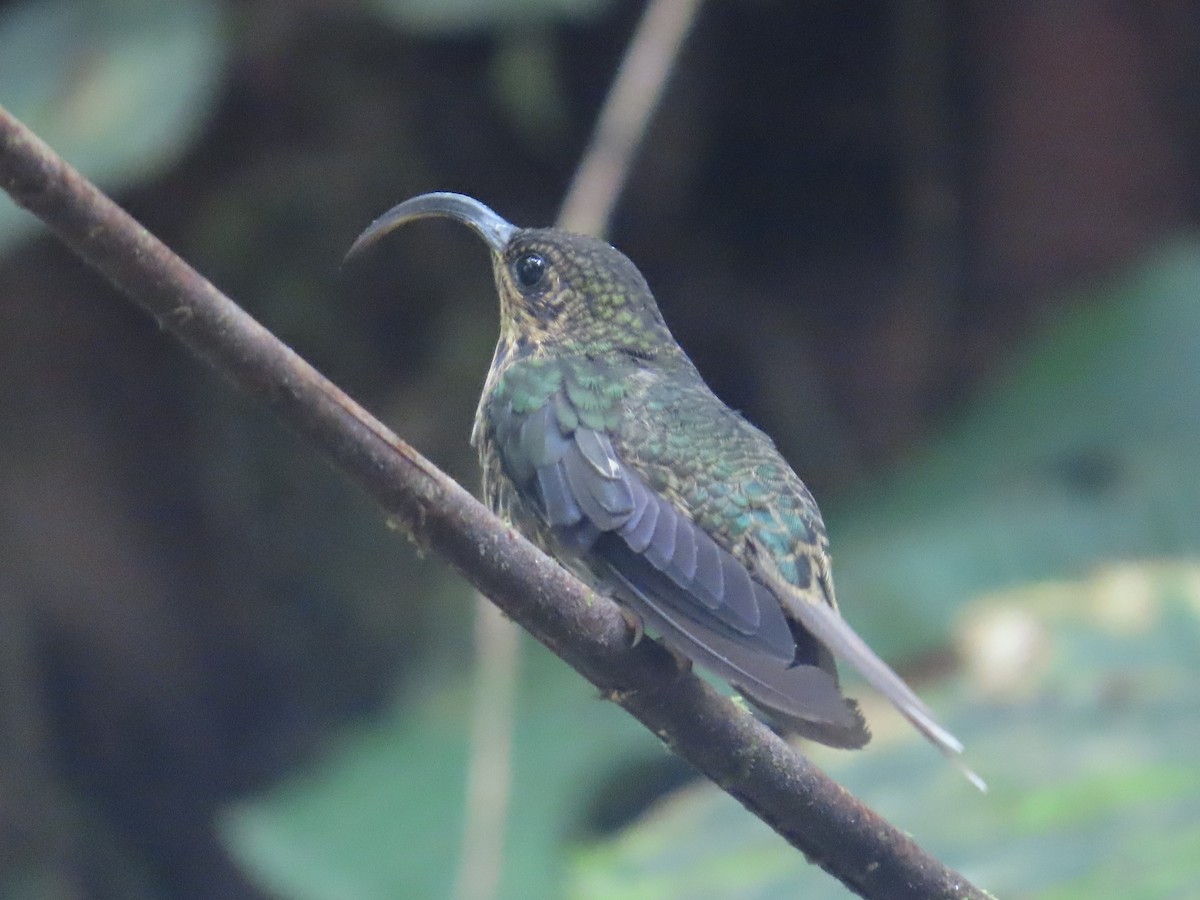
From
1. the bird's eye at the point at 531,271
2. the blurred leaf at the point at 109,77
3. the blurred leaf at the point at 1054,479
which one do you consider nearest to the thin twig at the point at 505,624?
the bird's eye at the point at 531,271

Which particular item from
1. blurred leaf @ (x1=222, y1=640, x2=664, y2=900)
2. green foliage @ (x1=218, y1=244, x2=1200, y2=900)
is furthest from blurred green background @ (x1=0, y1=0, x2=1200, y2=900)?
blurred leaf @ (x1=222, y1=640, x2=664, y2=900)

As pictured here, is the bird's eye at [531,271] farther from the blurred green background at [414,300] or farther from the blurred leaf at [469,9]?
the blurred green background at [414,300]

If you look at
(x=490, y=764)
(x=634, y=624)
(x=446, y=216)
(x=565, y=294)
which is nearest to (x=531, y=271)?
(x=565, y=294)

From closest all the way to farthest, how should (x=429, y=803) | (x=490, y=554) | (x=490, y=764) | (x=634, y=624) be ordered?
(x=490, y=554), (x=634, y=624), (x=490, y=764), (x=429, y=803)

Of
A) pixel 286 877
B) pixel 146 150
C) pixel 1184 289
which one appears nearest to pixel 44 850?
pixel 286 877

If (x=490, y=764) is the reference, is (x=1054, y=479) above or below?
above

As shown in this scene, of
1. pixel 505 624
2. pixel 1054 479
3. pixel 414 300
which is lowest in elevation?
pixel 505 624

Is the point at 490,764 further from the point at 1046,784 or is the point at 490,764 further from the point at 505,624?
the point at 1046,784

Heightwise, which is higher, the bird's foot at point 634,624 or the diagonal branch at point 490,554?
the bird's foot at point 634,624
